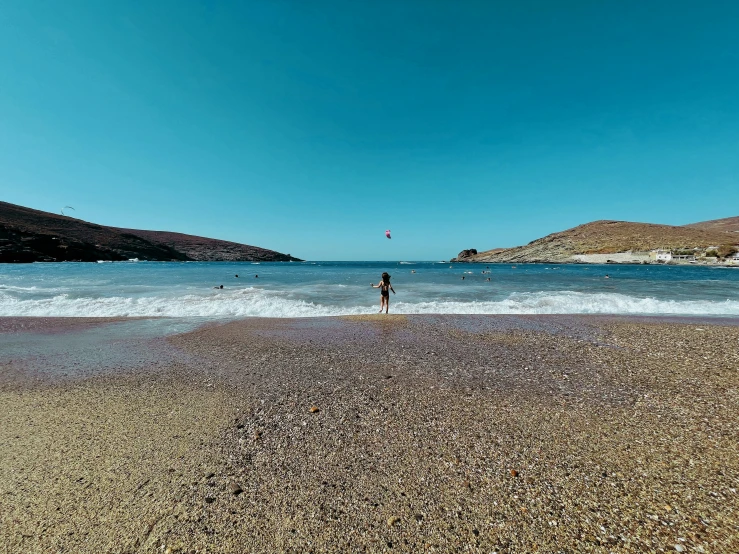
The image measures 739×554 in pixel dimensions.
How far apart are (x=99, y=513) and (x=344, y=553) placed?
215 centimetres

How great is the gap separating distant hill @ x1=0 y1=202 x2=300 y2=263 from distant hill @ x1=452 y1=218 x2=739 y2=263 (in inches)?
5351

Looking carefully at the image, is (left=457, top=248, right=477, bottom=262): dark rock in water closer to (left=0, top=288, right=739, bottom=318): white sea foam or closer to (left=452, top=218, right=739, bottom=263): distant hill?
(left=452, top=218, right=739, bottom=263): distant hill

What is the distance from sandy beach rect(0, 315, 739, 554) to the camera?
2441 millimetres

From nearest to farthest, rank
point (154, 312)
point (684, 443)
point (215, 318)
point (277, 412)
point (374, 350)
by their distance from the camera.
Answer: point (684, 443) < point (277, 412) < point (374, 350) < point (215, 318) < point (154, 312)

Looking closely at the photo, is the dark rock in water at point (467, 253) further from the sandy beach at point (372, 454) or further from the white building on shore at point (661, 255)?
the sandy beach at point (372, 454)

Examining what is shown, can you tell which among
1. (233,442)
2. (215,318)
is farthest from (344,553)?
(215,318)

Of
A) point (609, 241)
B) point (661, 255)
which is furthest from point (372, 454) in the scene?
point (609, 241)

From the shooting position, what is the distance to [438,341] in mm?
8758

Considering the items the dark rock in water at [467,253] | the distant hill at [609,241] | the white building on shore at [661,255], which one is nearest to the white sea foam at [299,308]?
the white building on shore at [661,255]

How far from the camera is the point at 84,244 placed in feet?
321

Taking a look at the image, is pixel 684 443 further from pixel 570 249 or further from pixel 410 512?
pixel 570 249

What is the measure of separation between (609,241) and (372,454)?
5521 inches

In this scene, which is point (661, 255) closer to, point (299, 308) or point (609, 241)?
point (609, 241)

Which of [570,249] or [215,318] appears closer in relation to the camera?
[215,318]
